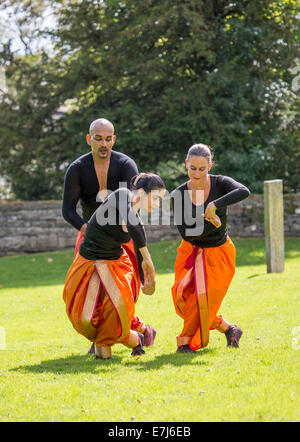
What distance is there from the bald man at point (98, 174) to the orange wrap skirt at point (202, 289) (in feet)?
2.12

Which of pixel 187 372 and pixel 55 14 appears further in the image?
pixel 55 14

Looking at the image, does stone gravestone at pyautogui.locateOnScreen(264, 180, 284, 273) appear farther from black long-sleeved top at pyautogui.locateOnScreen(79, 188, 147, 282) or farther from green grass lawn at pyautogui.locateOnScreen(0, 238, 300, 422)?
black long-sleeved top at pyautogui.locateOnScreen(79, 188, 147, 282)

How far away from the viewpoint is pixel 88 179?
24.9 ft

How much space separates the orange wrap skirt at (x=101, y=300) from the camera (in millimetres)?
6785

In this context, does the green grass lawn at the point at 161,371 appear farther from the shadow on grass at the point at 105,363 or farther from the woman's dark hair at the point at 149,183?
the woman's dark hair at the point at 149,183

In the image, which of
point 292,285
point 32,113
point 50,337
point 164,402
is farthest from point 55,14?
point 164,402

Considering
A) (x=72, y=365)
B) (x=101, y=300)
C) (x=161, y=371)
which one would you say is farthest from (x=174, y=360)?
(x=72, y=365)

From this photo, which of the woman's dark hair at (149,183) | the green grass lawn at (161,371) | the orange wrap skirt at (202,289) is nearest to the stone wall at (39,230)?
the green grass lawn at (161,371)

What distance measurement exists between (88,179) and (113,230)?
3.59 feet

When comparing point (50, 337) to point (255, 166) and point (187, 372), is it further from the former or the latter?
point (255, 166)

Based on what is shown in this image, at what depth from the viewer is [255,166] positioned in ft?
67.9

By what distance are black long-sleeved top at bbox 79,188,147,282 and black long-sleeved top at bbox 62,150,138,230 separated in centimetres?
70

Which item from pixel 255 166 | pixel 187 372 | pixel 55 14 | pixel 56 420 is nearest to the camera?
pixel 56 420

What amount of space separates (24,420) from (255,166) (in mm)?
16556
